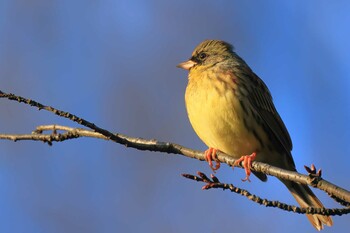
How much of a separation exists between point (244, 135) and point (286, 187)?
58 cm

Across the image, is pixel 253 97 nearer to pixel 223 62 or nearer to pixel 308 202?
pixel 223 62

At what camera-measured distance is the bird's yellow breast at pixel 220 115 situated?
4453 mm

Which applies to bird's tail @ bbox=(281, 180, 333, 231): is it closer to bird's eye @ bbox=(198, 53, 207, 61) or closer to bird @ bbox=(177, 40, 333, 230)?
bird @ bbox=(177, 40, 333, 230)

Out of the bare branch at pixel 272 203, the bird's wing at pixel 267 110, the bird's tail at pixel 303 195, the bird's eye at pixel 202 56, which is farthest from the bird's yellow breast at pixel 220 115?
the bare branch at pixel 272 203

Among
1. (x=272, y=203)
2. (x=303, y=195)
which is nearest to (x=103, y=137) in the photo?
(x=272, y=203)

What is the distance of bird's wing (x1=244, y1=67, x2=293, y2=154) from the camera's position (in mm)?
4797

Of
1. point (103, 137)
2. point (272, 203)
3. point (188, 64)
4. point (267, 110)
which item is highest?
point (188, 64)

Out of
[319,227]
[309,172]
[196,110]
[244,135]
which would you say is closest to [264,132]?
[244,135]

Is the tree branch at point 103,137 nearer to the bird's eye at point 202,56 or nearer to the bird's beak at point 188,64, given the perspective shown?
the bird's beak at point 188,64

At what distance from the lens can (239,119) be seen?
4508 millimetres

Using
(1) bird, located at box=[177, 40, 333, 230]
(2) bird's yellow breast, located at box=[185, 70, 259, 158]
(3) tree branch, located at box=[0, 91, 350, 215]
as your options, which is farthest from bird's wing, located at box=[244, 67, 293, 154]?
(3) tree branch, located at box=[0, 91, 350, 215]

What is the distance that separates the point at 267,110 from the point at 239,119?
54 cm

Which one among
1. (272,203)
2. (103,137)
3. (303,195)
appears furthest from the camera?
(303,195)

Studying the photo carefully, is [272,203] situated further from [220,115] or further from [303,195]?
[303,195]
